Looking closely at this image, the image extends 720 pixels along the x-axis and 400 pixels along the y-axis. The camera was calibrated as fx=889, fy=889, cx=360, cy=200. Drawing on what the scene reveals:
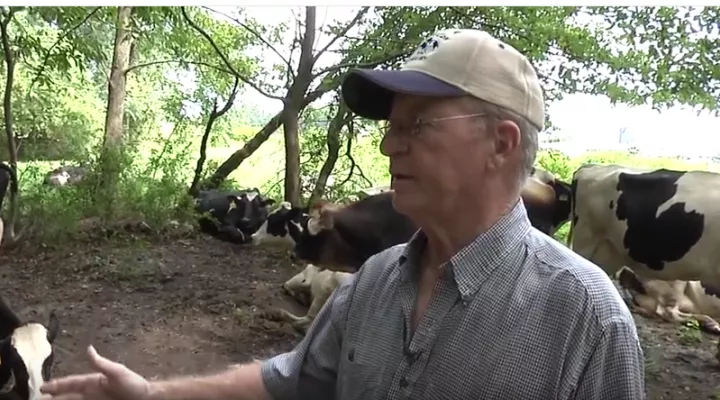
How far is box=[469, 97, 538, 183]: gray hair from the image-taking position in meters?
0.65

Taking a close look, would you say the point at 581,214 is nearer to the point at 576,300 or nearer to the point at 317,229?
the point at 317,229

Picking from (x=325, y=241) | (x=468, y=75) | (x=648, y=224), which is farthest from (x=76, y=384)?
(x=648, y=224)

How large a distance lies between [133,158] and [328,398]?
1.05m

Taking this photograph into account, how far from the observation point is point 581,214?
2.02m

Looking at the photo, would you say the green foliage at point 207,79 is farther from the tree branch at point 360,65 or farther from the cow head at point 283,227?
the cow head at point 283,227

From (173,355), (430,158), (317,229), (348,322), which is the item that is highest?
(430,158)

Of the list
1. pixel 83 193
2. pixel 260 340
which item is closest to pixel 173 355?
pixel 260 340

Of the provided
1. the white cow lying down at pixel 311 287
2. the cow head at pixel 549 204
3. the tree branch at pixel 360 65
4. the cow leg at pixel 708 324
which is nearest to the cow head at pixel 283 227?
the white cow lying down at pixel 311 287

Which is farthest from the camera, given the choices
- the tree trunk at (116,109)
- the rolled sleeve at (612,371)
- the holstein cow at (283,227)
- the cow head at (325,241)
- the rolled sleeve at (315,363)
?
the holstein cow at (283,227)

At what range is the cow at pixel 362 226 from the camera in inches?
63.7

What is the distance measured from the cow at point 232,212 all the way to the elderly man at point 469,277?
47.4 inches

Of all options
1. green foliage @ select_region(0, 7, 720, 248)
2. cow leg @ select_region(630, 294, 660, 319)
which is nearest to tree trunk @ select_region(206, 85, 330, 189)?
green foliage @ select_region(0, 7, 720, 248)

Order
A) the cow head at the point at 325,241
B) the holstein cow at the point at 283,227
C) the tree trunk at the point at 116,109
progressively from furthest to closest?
the holstein cow at the point at 283,227
the cow head at the point at 325,241
the tree trunk at the point at 116,109

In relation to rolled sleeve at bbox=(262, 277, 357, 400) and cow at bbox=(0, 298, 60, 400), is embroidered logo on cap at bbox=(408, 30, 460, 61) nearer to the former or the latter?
rolled sleeve at bbox=(262, 277, 357, 400)
